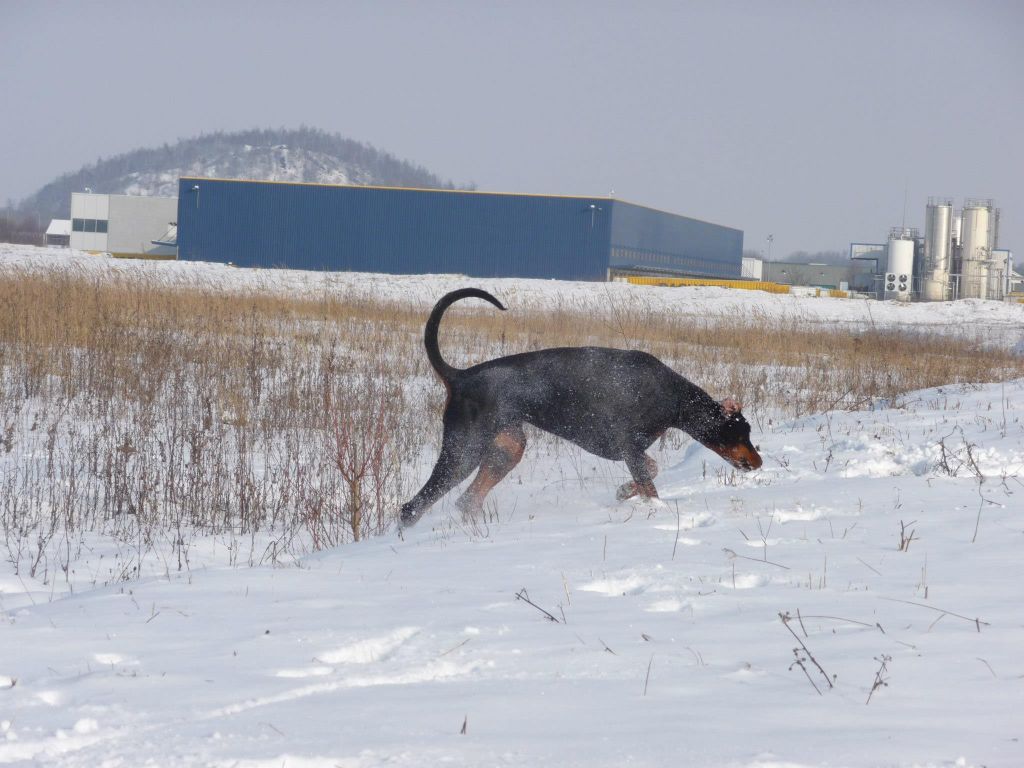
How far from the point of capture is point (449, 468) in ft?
18.9

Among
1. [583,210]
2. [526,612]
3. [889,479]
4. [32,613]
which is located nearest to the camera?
[526,612]

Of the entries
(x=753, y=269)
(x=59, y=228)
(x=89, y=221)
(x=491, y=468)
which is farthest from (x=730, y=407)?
(x=59, y=228)

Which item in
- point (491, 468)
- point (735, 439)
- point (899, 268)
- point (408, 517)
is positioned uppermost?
point (899, 268)

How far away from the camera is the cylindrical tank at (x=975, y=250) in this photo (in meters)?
51.6

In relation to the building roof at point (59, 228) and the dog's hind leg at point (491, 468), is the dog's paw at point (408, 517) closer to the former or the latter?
the dog's hind leg at point (491, 468)

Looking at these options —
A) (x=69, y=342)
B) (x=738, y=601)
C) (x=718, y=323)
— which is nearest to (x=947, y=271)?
(x=718, y=323)

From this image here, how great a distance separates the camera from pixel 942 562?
3.80 metres

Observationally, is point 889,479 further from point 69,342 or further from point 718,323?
point 718,323

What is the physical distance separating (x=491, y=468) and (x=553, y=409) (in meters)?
0.52

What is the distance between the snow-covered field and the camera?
2246 mm

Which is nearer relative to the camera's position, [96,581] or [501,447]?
[96,581]

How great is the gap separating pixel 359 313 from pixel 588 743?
14.9m

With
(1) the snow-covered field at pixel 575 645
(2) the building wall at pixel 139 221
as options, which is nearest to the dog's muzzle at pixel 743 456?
(1) the snow-covered field at pixel 575 645

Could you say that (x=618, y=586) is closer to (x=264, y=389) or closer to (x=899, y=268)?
(x=264, y=389)
